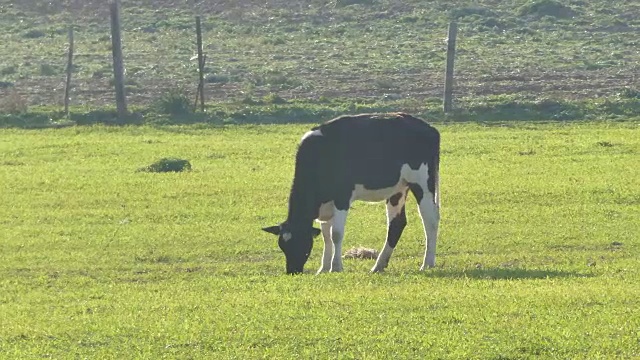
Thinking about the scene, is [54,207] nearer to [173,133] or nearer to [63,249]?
[63,249]

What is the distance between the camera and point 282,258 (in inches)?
664

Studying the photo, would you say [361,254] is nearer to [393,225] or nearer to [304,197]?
[393,225]

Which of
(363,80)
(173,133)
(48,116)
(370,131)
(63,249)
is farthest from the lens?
(363,80)

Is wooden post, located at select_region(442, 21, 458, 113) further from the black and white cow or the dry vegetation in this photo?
the black and white cow

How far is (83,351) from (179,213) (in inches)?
364

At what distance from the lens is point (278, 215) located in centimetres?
1983

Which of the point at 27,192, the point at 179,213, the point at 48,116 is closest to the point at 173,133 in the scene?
the point at 48,116

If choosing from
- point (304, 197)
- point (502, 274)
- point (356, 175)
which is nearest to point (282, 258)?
point (304, 197)

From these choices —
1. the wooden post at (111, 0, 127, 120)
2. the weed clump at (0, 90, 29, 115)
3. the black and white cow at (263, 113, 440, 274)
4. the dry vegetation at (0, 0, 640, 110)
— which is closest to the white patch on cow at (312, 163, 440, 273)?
the black and white cow at (263, 113, 440, 274)

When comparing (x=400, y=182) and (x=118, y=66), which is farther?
(x=118, y=66)

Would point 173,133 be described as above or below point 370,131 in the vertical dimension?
below

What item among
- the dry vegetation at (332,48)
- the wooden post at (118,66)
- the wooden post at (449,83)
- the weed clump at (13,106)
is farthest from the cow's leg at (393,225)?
the dry vegetation at (332,48)

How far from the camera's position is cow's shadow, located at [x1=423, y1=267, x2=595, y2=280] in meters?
14.2

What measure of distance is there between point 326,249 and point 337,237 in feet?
1.45
